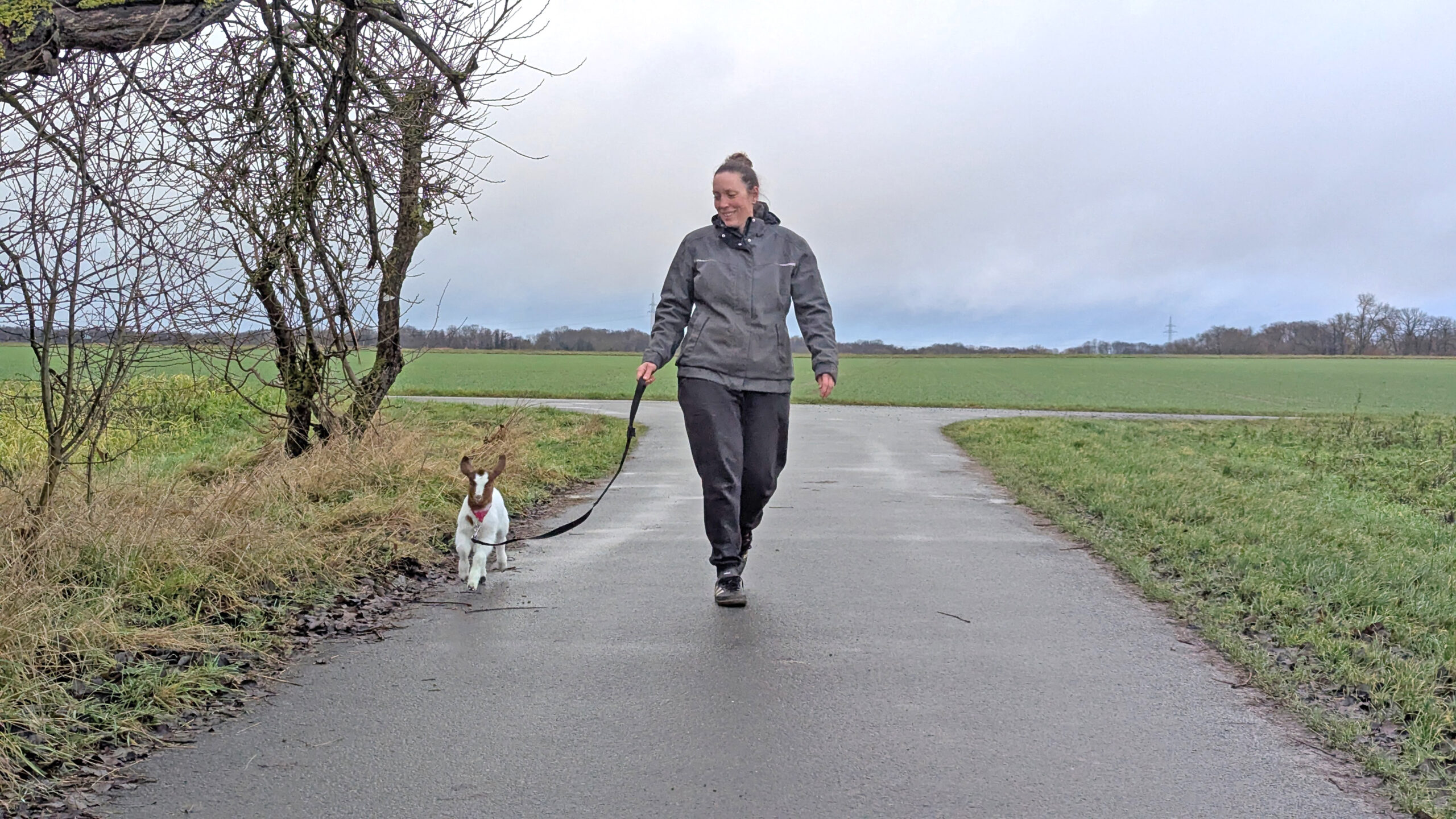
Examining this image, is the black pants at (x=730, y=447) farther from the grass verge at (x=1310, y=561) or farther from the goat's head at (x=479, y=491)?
the grass verge at (x=1310, y=561)

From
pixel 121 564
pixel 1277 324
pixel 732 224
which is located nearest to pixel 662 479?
pixel 732 224

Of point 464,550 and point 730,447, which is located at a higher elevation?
point 730,447

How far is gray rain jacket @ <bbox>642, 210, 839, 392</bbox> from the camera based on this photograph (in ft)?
20.4

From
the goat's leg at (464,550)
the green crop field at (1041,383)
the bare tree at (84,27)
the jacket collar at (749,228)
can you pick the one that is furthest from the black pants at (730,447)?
the green crop field at (1041,383)

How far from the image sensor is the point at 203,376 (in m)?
8.07

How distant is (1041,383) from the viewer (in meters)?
58.8

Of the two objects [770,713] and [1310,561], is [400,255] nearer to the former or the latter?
[770,713]

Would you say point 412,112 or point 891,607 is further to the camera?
point 412,112

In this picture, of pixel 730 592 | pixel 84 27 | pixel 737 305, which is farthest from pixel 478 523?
pixel 84 27

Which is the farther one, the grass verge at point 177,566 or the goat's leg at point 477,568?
the goat's leg at point 477,568

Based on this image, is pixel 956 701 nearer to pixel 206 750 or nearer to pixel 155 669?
pixel 206 750

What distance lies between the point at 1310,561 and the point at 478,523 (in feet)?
17.2

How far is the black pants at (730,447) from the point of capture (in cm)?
623

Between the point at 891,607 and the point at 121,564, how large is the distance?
390 centimetres
